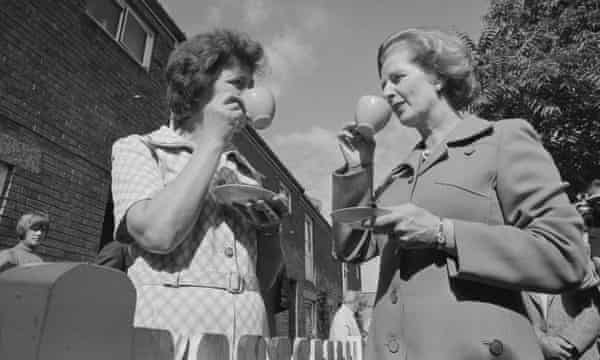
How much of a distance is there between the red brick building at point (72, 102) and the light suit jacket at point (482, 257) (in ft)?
9.14

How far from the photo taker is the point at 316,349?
2.26 meters

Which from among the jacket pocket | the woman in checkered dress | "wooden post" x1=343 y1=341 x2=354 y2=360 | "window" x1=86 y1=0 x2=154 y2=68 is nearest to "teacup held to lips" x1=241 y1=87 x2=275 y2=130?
the woman in checkered dress

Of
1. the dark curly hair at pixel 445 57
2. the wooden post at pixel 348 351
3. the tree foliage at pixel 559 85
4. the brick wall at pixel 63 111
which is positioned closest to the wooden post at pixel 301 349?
the wooden post at pixel 348 351

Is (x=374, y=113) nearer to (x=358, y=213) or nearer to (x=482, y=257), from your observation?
(x=358, y=213)

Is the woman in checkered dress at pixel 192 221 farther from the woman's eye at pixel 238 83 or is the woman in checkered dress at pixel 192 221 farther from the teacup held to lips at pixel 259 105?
the teacup held to lips at pixel 259 105

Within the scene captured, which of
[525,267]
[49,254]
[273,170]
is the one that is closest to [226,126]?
[525,267]

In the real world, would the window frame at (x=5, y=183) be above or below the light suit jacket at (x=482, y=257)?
above

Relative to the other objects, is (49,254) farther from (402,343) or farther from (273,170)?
(273,170)

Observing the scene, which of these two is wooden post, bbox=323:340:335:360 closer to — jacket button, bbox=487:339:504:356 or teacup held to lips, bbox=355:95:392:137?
teacup held to lips, bbox=355:95:392:137

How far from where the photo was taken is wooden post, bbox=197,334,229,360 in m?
1.23

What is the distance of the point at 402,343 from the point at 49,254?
16.1 feet

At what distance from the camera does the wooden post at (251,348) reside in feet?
4.42

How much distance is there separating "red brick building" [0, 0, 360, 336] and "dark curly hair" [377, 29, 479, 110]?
2.80m

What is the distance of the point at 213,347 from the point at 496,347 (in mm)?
788
